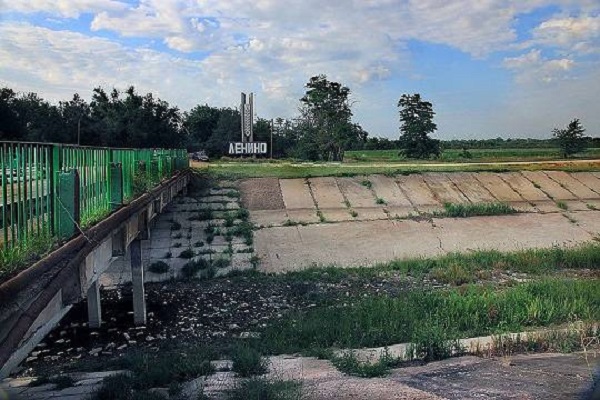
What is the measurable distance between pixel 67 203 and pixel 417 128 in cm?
5103

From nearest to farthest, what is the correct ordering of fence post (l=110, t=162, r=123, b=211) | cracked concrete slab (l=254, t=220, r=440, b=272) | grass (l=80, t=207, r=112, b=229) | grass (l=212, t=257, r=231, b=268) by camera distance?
Answer: grass (l=80, t=207, r=112, b=229) < fence post (l=110, t=162, r=123, b=211) < grass (l=212, t=257, r=231, b=268) < cracked concrete slab (l=254, t=220, r=440, b=272)

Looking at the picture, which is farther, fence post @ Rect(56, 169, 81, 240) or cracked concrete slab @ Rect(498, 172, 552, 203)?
cracked concrete slab @ Rect(498, 172, 552, 203)

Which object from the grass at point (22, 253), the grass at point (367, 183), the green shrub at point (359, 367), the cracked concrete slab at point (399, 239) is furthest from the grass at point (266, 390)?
the grass at point (367, 183)

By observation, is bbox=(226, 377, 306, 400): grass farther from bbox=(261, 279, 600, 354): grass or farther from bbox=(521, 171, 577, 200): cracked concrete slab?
bbox=(521, 171, 577, 200): cracked concrete slab

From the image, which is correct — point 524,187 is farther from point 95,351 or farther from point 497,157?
point 497,157

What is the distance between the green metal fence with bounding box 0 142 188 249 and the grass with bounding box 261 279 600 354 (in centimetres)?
384

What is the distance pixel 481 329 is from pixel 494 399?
411 centimetres

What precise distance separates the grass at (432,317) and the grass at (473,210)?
1171 cm

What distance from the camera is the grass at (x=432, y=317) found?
9.89 metres

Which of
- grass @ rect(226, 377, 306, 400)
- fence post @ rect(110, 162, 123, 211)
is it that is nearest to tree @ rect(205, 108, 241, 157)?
fence post @ rect(110, 162, 123, 211)

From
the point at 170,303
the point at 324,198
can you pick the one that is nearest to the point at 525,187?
the point at 324,198

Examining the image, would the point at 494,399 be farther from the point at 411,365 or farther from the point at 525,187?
the point at 525,187

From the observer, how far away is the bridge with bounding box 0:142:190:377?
4.78 metres

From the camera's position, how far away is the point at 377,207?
84.2ft
